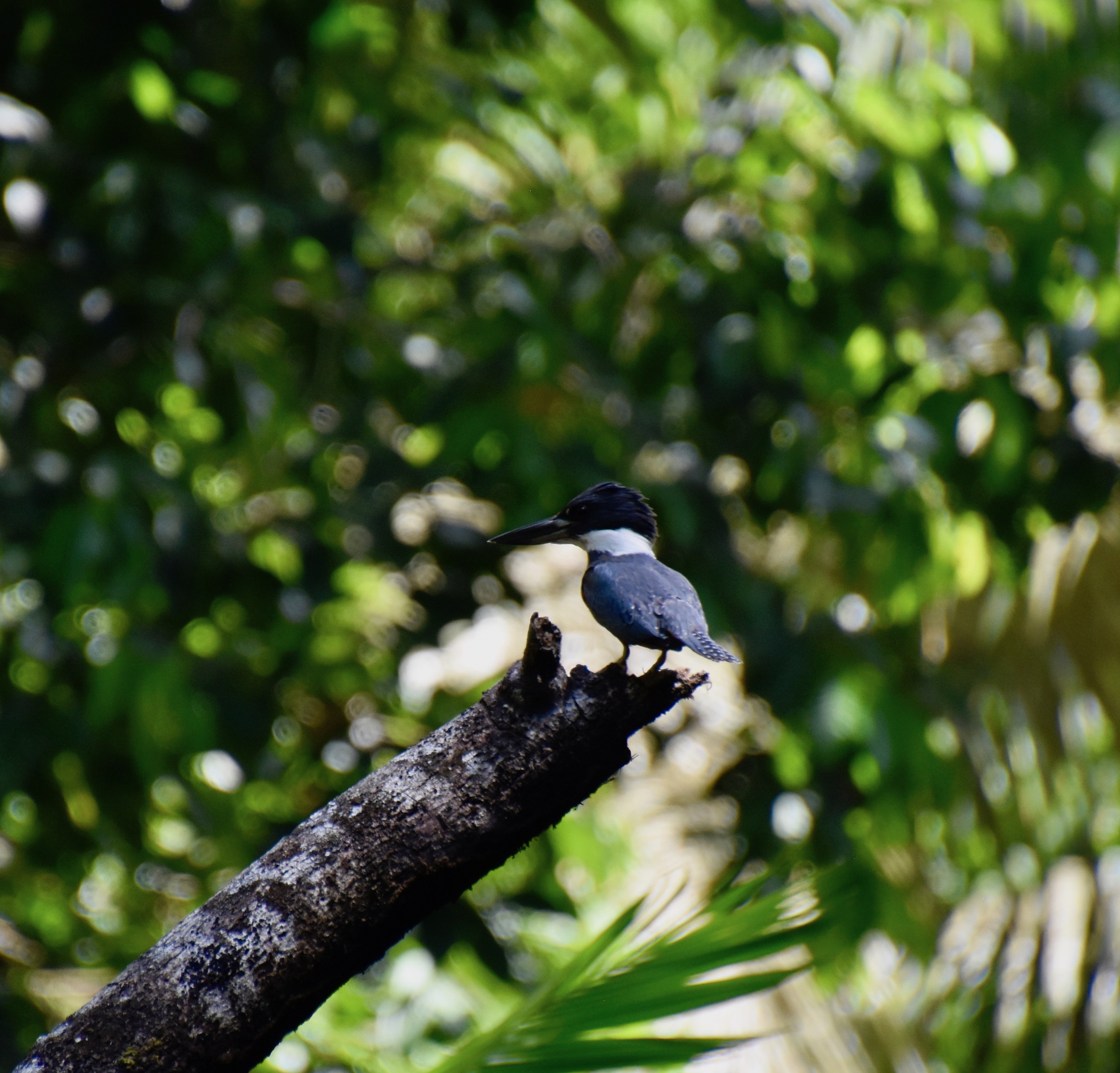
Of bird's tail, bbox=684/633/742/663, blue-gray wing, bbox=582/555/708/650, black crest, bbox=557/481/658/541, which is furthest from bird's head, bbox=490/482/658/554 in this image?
bird's tail, bbox=684/633/742/663

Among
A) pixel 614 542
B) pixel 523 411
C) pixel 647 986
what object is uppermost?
pixel 614 542

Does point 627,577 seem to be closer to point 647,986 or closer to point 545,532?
point 545,532

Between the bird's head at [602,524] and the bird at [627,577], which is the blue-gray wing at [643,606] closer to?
the bird at [627,577]

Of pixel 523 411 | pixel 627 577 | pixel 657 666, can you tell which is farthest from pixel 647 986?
pixel 523 411

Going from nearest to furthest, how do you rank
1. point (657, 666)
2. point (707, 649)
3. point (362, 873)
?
point (362, 873) < point (657, 666) < point (707, 649)

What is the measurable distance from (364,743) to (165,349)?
105 centimetres

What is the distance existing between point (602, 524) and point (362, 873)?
2.54ft

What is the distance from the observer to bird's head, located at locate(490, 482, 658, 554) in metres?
1.63

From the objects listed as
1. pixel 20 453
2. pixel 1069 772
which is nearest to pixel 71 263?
pixel 20 453

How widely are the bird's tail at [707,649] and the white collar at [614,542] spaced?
0.28m

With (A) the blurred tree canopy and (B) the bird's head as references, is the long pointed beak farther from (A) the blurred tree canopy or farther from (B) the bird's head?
(A) the blurred tree canopy

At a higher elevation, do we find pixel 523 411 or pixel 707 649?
pixel 707 649

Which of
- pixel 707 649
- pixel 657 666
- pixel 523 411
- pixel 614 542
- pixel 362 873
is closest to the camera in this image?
pixel 362 873

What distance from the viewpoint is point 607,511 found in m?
1.64
